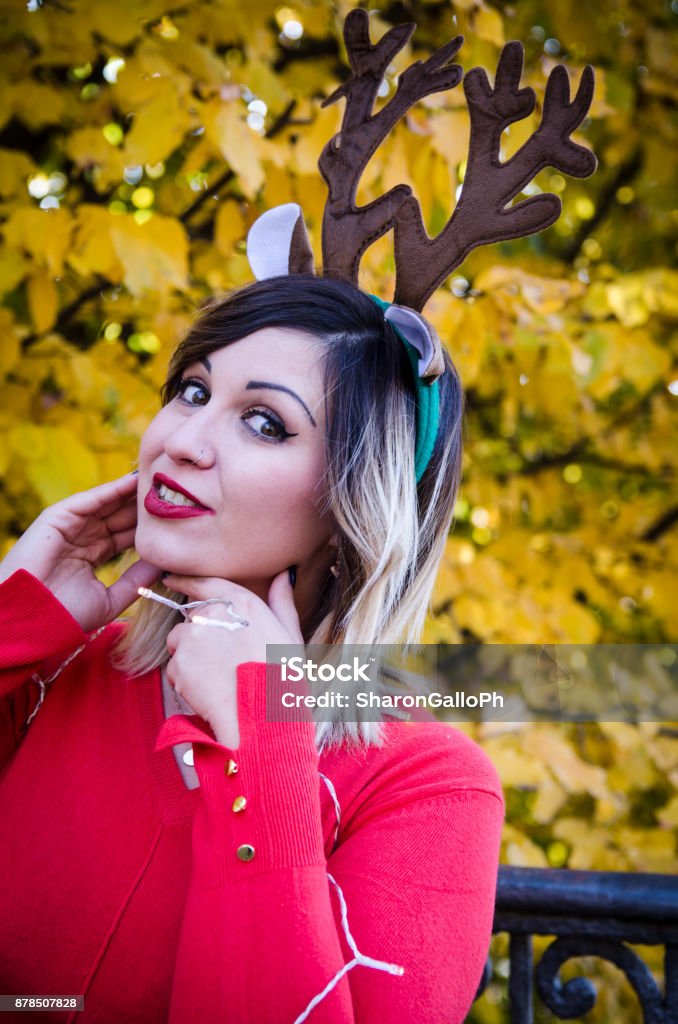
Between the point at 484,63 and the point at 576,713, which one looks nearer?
the point at 484,63

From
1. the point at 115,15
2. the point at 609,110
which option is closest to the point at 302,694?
the point at 115,15

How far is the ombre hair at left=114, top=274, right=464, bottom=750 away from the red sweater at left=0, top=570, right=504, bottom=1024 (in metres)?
0.11

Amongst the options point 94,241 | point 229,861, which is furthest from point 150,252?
point 229,861

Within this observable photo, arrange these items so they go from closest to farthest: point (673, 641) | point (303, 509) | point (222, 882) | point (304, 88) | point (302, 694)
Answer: point (222, 882)
point (302, 694)
point (303, 509)
point (304, 88)
point (673, 641)

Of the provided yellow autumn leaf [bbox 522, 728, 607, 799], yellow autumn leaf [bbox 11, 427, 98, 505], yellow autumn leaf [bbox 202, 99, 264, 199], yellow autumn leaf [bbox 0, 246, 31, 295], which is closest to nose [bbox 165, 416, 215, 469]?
yellow autumn leaf [bbox 11, 427, 98, 505]

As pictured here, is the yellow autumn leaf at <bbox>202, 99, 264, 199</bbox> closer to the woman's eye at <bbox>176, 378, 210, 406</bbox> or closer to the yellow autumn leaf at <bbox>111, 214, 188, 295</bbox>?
the yellow autumn leaf at <bbox>111, 214, 188, 295</bbox>

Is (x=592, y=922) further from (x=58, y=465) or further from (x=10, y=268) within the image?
(x=10, y=268)

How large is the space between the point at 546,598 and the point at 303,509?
153cm

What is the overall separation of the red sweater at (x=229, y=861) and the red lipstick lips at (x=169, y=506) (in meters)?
0.23

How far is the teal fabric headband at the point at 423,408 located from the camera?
1.33 m

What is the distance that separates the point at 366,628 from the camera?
1298 millimetres

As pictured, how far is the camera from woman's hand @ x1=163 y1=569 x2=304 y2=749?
1.08 meters

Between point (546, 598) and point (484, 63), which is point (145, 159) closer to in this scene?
point (484, 63)

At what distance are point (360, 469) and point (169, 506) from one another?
10.4 inches
